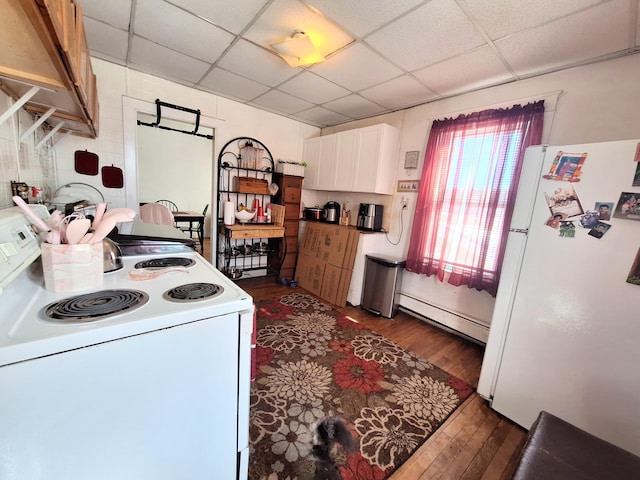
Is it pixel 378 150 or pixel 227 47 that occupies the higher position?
pixel 227 47

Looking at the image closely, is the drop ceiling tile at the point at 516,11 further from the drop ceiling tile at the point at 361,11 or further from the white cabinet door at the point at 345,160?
the white cabinet door at the point at 345,160

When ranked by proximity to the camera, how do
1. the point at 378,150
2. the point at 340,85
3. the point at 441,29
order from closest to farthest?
the point at 441,29, the point at 340,85, the point at 378,150

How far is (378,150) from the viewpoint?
9.97 ft

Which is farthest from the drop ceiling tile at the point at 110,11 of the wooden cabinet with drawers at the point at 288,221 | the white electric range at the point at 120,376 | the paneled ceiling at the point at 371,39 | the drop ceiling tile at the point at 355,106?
the wooden cabinet with drawers at the point at 288,221

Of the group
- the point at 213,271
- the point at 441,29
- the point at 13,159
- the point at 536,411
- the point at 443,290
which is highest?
the point at 441,29

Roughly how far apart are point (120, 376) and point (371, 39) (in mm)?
2315

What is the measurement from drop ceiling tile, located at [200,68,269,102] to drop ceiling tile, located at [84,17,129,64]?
2.31 feet

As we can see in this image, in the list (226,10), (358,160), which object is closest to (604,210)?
(358,160)

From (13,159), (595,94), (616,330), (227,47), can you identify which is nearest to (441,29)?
(595,94)

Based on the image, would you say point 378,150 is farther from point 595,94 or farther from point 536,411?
point 536,411

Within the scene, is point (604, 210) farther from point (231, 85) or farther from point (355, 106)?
point (231, 85)

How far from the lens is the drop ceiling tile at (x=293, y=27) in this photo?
1622mm

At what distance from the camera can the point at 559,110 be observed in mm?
2035

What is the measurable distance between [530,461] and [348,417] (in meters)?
0.95
